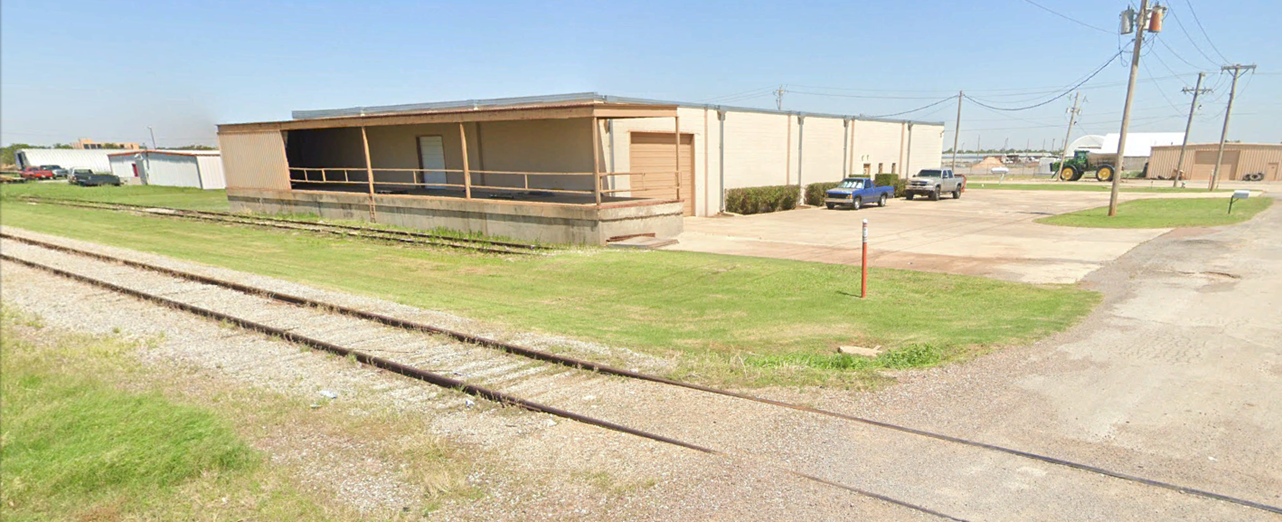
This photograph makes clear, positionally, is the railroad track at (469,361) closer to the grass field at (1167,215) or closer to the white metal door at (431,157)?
the white metal door at (431,157)

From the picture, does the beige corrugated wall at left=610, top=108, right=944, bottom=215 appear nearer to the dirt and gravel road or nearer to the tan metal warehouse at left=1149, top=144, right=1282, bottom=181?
the dirt and gravel road

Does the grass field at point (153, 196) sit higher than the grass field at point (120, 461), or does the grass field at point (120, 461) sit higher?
the grass field at point (153, 196)

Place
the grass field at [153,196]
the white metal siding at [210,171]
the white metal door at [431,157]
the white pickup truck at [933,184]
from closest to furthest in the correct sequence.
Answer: the white metal door at [431,157], the grass field at [153,196], the white pickup truck at [933,184], the white metal siding at [210,171]

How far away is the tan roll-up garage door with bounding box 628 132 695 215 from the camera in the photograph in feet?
77.1

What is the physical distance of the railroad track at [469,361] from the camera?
4836 millimetres

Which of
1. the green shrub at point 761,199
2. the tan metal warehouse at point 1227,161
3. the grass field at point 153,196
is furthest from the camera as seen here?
the tan metal warehouse at point 1227,161

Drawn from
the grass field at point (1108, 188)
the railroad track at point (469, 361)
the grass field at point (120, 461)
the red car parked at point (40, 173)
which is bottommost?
the grass field at point (1108, 188)

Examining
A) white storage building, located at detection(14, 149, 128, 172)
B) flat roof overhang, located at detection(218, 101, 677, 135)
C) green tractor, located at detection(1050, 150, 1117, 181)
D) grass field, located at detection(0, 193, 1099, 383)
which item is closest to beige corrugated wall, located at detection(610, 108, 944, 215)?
flat roof overhang, located at detection(218, 101, 677, 135)

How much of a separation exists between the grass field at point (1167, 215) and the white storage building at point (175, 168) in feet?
171

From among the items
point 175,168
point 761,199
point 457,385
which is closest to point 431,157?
point 761,199

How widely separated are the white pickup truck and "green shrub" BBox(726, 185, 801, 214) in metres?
9.42

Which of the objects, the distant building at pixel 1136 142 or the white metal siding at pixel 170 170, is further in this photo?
the distant building at pixel 1136 142

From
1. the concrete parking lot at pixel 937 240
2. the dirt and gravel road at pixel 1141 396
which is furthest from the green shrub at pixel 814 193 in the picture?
the dirt and gravel road at pixel 1141 396

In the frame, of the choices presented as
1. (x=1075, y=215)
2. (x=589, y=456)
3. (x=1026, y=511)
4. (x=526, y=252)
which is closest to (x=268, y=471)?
(x=589, y=456)
